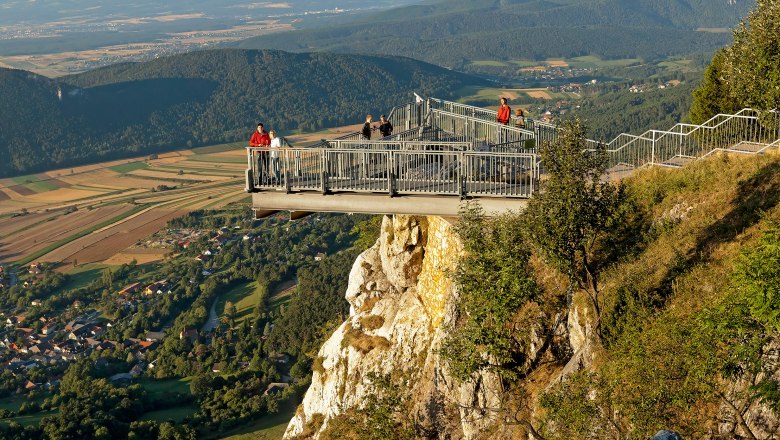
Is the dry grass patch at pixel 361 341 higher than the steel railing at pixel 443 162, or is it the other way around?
the steel railing at pixel 443 162

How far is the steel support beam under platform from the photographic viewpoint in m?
21.8

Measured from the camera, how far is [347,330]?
27.7m

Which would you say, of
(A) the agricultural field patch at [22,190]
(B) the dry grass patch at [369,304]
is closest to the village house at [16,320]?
(A) the agricultural field patch at [22,190]

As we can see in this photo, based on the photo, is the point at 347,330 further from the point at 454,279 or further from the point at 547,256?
the point at 547,256

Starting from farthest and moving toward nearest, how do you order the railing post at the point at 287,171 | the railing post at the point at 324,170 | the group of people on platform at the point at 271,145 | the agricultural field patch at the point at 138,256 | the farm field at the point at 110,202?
the farm field at the point at 110,202 < the agricultural field patch at the point at 138,256 < the group of people on platform at the point at 271,145 < the railing post at the point at 287,171 < the railing post at the point at 324,170

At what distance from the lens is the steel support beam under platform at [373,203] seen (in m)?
21.8

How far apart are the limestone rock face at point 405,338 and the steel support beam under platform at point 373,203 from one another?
837mm

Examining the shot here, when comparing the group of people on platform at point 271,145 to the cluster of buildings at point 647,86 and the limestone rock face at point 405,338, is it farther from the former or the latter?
the cluster of buildings at point 647,86

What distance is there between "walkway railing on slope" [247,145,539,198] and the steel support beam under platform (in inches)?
6.4

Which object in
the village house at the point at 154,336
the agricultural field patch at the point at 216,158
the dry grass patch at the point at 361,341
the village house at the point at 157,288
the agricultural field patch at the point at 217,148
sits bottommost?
the village house at the point at 154,336

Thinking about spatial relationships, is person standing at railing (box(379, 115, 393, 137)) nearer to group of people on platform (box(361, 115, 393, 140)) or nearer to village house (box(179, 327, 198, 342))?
group of people on platform (box(361, 115, 393, 140))

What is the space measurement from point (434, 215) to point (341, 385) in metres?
7.00

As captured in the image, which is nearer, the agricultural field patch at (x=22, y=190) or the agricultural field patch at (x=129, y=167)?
the agricultural field patch at (x=22, y=190)

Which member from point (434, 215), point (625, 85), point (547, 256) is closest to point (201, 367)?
point (434, 215)
